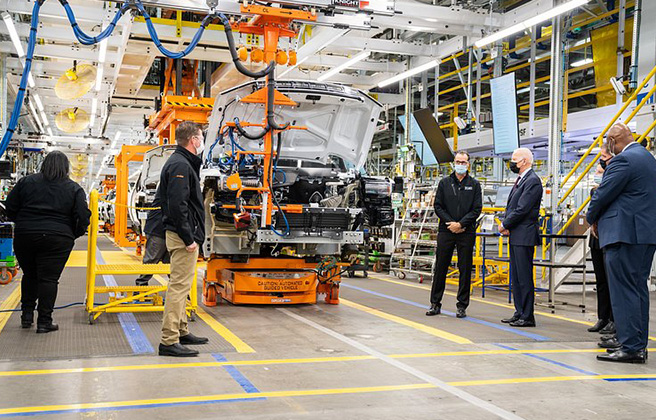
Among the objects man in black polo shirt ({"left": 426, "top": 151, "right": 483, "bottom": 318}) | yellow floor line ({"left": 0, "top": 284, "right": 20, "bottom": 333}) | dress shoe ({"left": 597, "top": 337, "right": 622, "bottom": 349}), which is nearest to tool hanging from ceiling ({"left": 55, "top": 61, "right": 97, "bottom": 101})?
yellow floor line ({"left": 0, "top": 284, "right": 20, "bottom": 333})

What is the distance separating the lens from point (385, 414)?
11.3 feet

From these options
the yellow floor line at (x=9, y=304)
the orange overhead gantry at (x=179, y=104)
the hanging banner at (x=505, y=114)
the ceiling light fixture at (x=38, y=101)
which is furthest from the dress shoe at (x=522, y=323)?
the ceiling light fixture at (x=38, y=101)

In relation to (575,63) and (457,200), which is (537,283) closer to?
(457,200)

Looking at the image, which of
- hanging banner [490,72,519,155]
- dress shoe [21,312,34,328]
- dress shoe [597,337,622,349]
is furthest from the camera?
hanging banner [490,72,519,155]

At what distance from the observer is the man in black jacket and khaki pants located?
4.68 metres

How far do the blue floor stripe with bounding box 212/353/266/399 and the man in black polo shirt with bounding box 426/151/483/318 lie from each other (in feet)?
10.7

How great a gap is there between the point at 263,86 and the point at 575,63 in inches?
579

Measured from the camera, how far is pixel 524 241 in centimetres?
671

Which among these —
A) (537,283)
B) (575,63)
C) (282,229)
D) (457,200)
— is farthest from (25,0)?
(575,63)

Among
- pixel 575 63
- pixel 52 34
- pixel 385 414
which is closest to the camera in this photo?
pixel 385 414

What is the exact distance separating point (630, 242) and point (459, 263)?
2.45 metres

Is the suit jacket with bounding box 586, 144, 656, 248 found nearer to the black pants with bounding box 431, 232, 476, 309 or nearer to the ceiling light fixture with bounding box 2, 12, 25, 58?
the black pants with bounding box 431, 232, 476, 309

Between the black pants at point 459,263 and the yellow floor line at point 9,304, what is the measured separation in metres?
4.49

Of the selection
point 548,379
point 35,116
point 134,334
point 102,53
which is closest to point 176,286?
point 134,334
